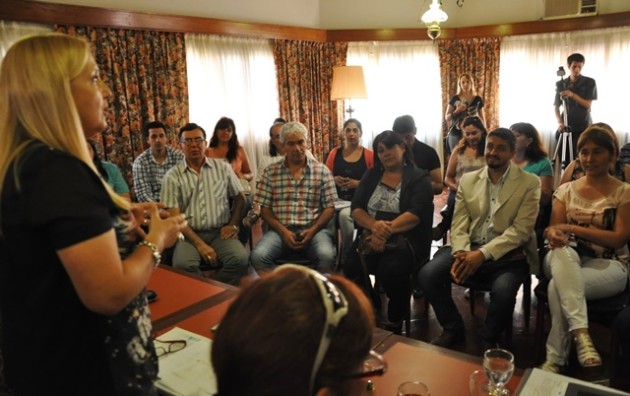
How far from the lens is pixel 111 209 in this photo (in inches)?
40.4

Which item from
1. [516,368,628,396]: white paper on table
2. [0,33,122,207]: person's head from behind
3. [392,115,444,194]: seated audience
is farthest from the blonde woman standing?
[0,33,122,207]: person's head from behind

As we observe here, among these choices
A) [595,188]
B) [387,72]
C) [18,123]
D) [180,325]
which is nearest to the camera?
[18,123]

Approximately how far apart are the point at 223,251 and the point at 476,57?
528cm

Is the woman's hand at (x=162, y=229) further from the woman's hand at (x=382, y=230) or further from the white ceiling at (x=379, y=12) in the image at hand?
the white ceiling at (x=379, y=12)

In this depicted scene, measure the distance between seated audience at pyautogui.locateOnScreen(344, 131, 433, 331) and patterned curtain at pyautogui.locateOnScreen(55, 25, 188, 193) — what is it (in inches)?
104

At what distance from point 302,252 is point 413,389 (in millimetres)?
1909

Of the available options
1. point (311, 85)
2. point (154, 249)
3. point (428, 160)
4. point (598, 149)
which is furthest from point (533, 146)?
point (311, 85)

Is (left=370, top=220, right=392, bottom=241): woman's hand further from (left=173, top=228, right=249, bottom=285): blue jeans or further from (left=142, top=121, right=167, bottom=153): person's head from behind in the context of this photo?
(left=142, top=121, right=167, bottom=153): person's head from behind

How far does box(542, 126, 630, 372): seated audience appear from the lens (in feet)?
7.02

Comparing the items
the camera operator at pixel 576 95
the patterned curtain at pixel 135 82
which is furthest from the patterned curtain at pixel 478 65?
the patterned curtain at pixel 135 82

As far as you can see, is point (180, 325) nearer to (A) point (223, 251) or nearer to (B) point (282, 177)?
(A) point (223, 251)

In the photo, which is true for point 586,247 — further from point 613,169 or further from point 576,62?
point 576,62

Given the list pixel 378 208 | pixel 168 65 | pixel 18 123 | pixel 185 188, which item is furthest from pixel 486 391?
pixel 168 65

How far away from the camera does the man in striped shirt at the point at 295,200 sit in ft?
10.1
